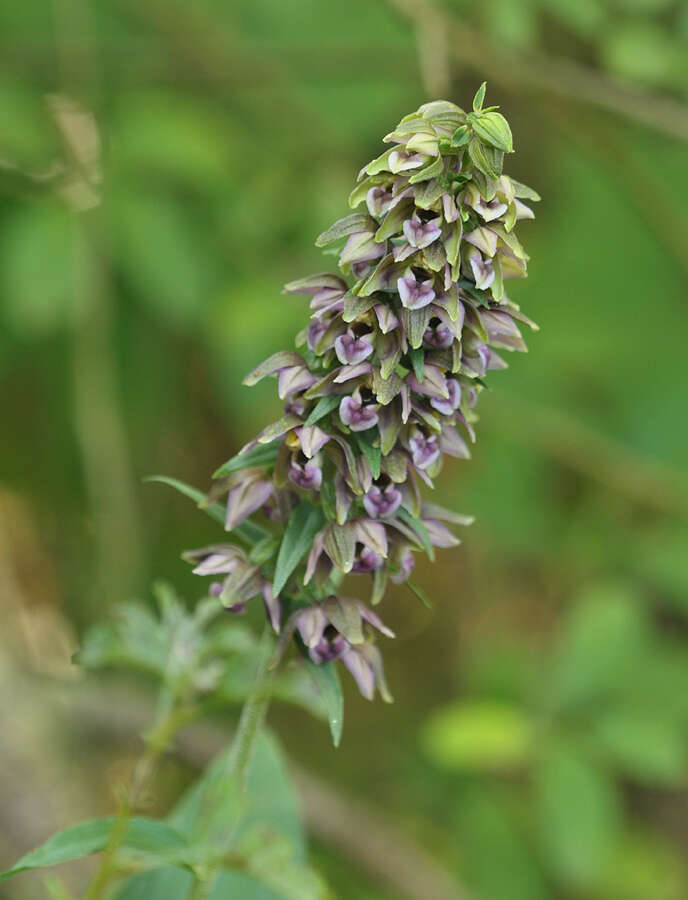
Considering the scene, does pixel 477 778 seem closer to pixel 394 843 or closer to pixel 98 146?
pixel 394 843

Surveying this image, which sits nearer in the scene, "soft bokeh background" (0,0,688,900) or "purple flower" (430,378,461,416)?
"purple flower" (430,378,461,416)

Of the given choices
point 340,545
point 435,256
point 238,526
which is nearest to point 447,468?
point 238,526

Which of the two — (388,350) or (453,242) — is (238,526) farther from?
(453,242)

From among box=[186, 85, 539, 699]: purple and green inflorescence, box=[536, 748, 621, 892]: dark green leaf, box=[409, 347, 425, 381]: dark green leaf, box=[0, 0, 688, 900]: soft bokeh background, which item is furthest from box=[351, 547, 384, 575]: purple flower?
box=[536, 748, 621, 892]: dark green leaf

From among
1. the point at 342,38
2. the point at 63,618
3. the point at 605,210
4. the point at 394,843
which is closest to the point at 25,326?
the point at 63,618

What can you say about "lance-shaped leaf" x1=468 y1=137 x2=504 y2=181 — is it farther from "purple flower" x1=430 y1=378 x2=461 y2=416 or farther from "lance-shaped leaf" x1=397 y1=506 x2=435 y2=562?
"lance-shaped leaf" x1=397 y1=506 x2=435 y2=562

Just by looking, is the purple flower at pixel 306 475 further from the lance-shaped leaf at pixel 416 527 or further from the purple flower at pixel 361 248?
the purple flower at pixel 361 248
